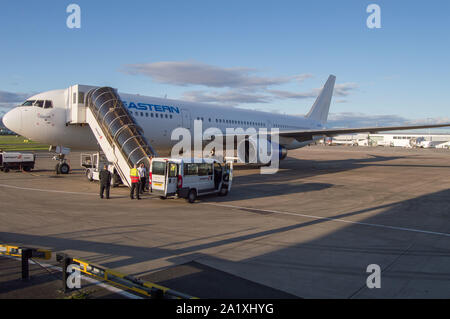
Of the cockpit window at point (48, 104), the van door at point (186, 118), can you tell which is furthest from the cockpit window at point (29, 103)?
the van door at point (186, 118)

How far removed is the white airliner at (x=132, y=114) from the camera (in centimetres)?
1848

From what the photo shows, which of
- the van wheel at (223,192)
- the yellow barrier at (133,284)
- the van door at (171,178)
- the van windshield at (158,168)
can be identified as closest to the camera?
the yellow barrier at (133,284)

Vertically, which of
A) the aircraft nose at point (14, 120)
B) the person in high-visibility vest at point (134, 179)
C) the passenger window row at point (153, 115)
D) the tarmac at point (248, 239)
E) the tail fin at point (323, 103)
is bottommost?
the tarmac at point (248, 239)

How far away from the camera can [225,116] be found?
28031 millimetres

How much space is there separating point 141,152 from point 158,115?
6.66 m

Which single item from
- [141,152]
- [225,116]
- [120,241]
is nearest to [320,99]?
[225,116]

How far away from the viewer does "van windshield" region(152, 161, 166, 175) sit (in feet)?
44.5

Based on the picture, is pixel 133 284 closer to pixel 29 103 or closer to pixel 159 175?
pixel 159 175

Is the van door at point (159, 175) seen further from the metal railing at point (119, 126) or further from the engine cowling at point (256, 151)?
the engine cowling at point (256, 151)

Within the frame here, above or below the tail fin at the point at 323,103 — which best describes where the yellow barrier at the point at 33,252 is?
below

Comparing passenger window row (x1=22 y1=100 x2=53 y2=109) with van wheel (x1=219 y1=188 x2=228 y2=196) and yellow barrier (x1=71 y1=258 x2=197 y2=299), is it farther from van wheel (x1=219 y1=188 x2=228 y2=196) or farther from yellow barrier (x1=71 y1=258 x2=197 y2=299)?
yellow barrier (x1=71 y1=258 x2=197 y2=299)

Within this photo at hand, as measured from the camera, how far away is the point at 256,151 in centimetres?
2456

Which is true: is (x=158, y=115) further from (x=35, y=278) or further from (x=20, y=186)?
(x=35, y=278)

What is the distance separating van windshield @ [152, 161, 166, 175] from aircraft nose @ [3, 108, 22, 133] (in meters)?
9.84
